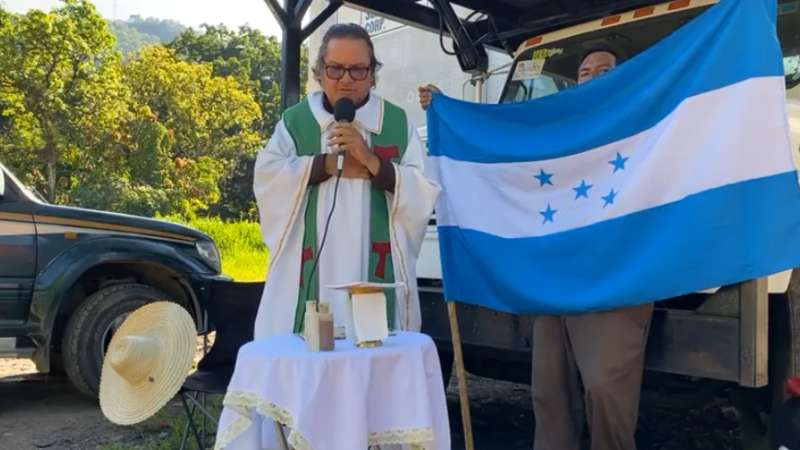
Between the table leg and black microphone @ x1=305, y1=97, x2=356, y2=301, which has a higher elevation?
black microphone @ x1=305, y1=97, x2=356, y2=301

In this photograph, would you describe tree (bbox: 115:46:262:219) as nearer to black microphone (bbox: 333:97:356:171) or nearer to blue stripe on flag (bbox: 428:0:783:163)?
blue stripe on flag (bbox: 428:0:783:163)

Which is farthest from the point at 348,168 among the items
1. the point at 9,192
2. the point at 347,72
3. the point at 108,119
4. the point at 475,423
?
the point at 108,119

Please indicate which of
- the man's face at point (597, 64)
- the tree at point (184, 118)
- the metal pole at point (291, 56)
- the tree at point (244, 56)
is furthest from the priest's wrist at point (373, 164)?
the tree at point (244, 56)

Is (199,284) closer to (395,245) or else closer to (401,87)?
(401,87)

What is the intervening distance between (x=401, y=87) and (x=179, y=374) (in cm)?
394

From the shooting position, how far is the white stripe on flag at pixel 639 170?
315 cm

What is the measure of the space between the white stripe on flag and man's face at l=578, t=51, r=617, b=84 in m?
0.28

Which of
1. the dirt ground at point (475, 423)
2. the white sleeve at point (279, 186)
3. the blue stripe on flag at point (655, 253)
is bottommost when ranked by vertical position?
the dirt ground at point (475, 423)

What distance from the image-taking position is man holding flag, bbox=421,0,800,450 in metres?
3.14

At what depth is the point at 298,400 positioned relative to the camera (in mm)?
2635

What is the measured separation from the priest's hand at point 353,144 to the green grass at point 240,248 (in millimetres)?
12923

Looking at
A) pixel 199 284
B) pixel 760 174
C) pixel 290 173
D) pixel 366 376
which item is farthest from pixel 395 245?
pixel 199 284

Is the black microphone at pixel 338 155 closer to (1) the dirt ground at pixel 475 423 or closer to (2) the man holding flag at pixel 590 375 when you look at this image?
(2) the man holding flag at pixel 590 375

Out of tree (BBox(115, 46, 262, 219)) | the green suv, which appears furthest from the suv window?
tree (BBox(115, 46, 262, 219))
